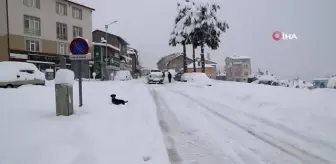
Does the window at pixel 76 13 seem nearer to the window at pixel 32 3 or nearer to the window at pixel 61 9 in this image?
the window at pixel 61 9

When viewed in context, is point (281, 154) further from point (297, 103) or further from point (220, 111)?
point (297, 103)

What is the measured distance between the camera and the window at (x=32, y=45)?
40.8m

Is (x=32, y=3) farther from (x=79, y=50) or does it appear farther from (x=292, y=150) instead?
(x=292, y=150)

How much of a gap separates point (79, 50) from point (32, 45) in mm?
36774

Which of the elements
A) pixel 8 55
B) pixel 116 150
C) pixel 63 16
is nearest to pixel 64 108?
pixel 116 150

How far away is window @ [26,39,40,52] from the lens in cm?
4078

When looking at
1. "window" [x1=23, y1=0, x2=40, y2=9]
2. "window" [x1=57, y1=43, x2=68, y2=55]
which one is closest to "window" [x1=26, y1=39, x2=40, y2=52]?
"window" [x1=57, y1=43, x2=68, y2=55]

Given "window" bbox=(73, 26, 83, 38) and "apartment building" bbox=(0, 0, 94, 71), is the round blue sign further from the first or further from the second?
"window" bbox=(73, 26, 83, 38)

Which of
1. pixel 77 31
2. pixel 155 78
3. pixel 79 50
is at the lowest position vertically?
pixel 155 78

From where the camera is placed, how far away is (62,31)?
4703 centimetres

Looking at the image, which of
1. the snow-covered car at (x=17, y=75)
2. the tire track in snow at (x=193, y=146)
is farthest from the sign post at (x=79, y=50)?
the snow-covered car at (x=17, y=75)

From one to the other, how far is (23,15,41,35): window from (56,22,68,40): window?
365 cm

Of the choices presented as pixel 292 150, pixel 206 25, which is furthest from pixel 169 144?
pixel 206 25

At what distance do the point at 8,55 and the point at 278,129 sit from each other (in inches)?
1498
